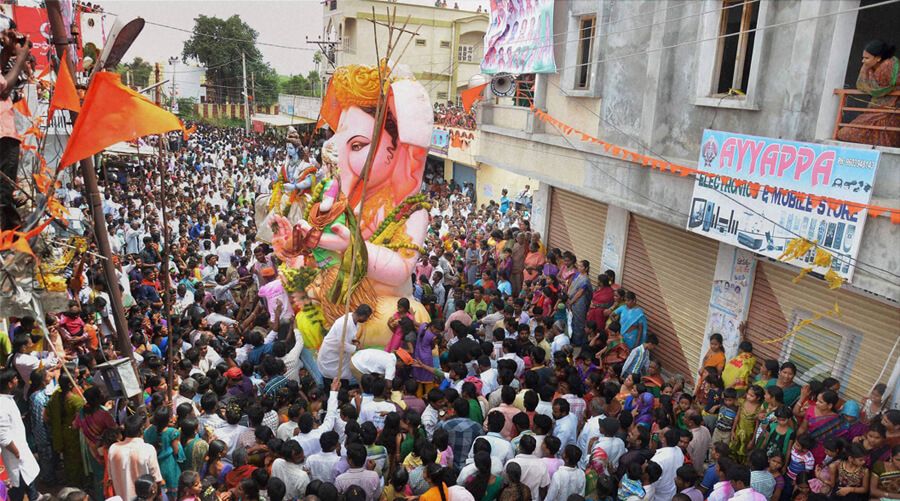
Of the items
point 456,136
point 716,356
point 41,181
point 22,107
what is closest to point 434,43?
point 456,136

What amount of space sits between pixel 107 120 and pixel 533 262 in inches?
308

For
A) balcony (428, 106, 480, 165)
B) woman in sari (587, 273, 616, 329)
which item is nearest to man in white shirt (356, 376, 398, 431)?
woman in sari (587, 273, 616, 329)

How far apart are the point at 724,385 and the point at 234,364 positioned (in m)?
5.03

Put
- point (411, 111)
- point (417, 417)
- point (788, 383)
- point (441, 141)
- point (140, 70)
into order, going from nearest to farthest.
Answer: point (417, 417)
point (788, 383)
point (411, 111)
point (441, 141)
point (140, 70)

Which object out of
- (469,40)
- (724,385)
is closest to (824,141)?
(724,385)

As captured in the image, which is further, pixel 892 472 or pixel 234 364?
pixel 234 364

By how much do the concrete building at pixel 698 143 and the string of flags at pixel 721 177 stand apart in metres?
0.11

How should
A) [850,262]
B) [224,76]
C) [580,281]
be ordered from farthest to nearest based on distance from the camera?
[224,76] < [580,281] < [850,262]

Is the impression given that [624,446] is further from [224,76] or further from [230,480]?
[224,76]

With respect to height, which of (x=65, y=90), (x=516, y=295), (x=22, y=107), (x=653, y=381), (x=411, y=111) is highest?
(x=65, y=90)

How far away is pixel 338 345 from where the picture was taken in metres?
7.18

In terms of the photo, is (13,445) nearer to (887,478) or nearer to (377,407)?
(377,407)

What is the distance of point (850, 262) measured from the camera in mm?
5859

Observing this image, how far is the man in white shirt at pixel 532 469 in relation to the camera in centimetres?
489
